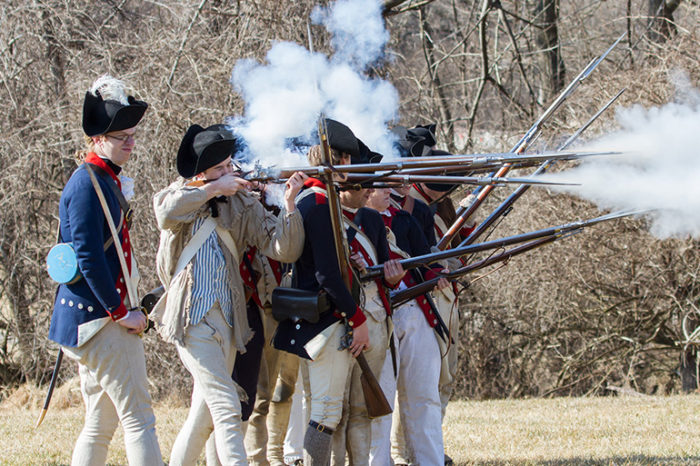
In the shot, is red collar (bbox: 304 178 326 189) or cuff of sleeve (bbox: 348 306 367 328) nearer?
cuff of sleeve (bbox: 348 306 367 328)

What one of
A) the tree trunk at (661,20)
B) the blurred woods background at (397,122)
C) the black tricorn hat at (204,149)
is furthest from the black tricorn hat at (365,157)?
the tree trunk at (661,20)

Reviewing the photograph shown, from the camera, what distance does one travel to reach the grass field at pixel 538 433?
607 cm

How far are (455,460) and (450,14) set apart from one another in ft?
44.7

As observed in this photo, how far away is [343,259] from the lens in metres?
4.49

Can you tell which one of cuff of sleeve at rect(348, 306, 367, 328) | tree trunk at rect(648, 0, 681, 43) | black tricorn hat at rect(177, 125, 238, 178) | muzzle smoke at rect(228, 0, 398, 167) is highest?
tree trunk at rect(648, 0, 681, 43)

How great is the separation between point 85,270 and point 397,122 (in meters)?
7.56

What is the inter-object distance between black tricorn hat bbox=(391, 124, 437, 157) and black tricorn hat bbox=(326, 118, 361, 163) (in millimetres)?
1475

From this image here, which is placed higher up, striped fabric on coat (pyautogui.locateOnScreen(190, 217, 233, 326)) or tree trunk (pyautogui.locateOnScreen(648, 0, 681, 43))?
tree trunk (pyautogui.locateOnScreen(648, 0, 681, 43))

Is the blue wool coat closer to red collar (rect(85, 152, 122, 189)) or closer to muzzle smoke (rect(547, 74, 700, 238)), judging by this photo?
red collar (rect(85, 152, 122, 189))

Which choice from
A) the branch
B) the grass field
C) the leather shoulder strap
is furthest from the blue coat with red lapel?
the branch

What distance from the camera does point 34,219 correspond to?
1123cm

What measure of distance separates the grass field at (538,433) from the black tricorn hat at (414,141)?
2209 millimetres

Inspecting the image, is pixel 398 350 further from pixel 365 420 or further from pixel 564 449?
pixel 564 449

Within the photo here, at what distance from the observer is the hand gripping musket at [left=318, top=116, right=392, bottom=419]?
13.8 feet
